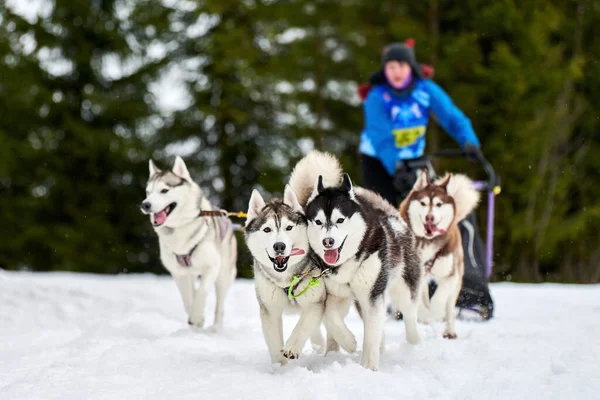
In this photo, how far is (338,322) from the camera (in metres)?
3.37

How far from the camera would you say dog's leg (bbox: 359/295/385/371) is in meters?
3.19

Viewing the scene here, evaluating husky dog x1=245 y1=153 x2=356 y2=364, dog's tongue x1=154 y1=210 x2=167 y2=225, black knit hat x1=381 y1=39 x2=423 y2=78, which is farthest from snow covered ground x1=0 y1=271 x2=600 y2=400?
black knit hat x1=381 y1=39 x2=423 y2=78

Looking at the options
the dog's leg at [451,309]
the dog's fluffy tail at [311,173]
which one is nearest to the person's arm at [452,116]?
the dog's leg at [451,309]

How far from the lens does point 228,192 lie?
12555 mm

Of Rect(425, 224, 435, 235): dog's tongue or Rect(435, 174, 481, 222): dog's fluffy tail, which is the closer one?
Rect(425, 224, 435, 235): dog's tongue

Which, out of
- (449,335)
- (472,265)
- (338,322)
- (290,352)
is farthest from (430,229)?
(290,352)

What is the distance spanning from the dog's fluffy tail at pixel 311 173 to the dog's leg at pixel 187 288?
1.58 m

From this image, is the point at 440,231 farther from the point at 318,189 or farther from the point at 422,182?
the point at 318,189

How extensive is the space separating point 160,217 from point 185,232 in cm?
22

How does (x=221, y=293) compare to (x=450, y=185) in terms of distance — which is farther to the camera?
(x=221, y=293)

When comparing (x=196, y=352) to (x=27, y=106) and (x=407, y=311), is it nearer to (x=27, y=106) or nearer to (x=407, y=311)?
(x=407, y=311)

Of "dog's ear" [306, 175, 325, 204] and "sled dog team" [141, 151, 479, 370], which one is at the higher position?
"dog's ear" [306, 175, 325, 204]

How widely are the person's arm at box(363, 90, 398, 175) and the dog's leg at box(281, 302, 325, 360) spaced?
227 centimetres

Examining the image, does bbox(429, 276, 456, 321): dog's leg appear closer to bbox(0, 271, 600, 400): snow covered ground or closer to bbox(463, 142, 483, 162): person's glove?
bbox(0, 271, 600, 400): snow covered ground
